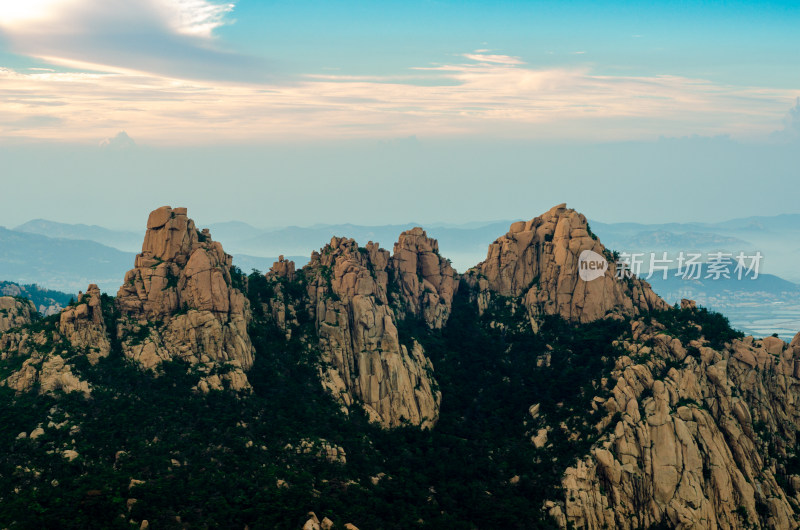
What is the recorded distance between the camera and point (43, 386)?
8625 centimetres

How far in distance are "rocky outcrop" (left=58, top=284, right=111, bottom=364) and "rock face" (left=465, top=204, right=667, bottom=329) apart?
60355mm

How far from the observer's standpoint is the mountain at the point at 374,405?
77000 millimetres

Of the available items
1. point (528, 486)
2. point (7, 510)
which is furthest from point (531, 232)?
point (7, 510)

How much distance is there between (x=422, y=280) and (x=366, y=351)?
23619 millimetres

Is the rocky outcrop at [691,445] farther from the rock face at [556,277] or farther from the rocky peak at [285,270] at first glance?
the rocky peak at [285,270]

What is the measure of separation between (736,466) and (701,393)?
1001 cm

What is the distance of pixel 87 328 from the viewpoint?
305 feet

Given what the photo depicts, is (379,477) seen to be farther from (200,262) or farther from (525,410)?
(200,262)

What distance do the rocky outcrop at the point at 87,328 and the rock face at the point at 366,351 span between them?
29563 millimetres

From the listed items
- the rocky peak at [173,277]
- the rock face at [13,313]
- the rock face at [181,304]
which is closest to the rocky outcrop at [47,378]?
the rock face at [181,304]

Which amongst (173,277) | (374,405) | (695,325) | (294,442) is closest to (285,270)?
(173,277)

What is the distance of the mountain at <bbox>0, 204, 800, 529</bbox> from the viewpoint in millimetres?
77000

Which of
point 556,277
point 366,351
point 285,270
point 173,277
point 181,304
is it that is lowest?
point 366,351

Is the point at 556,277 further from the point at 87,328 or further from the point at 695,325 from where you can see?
the point at 87,328
